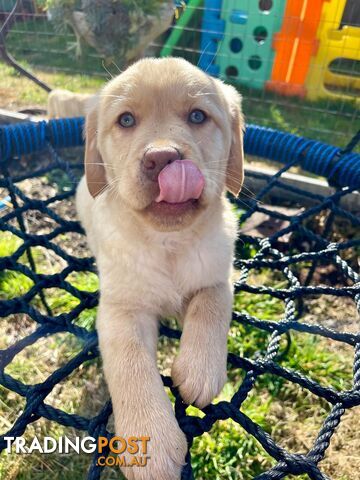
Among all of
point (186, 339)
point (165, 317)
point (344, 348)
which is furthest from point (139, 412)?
point (344, 348)

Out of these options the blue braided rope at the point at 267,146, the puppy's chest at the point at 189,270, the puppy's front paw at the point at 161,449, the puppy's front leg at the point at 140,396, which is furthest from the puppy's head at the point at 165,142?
the blue braided rope at the point at 267,146

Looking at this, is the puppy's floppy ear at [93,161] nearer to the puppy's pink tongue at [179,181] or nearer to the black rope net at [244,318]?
the black rope net at [244,318]

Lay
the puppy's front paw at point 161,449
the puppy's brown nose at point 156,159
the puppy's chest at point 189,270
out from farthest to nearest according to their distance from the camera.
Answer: the puppy's chest at point 189,270 < the puppy's brown nose at point 156,159 < the puppy's front paw at point 161,449

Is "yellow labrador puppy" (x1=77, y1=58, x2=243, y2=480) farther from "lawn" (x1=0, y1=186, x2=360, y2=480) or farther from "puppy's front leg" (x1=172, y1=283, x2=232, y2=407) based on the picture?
"lawn" (x1=0, y1=186, x2=360, y2=480)


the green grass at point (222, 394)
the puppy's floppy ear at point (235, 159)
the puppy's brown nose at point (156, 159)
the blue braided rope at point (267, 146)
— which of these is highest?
the puppy's brown nose at point (156, 159)

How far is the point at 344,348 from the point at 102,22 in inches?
144

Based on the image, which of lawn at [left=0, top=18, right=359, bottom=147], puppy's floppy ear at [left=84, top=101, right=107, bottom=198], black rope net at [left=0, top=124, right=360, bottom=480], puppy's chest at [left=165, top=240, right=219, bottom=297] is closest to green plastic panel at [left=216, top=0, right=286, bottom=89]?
lawn at [left=0, top=18, right=359, bottom=147]

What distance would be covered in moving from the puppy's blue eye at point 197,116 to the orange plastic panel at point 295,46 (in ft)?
15.8

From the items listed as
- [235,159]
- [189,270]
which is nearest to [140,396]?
[189,270]

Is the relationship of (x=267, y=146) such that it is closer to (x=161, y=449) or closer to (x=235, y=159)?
(x=235, y=159)

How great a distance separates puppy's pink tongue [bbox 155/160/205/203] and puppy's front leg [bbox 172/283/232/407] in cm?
44

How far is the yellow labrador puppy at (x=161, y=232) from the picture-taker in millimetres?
1355

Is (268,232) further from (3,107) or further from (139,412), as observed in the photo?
(3,107)

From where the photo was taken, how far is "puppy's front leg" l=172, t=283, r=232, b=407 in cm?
138
